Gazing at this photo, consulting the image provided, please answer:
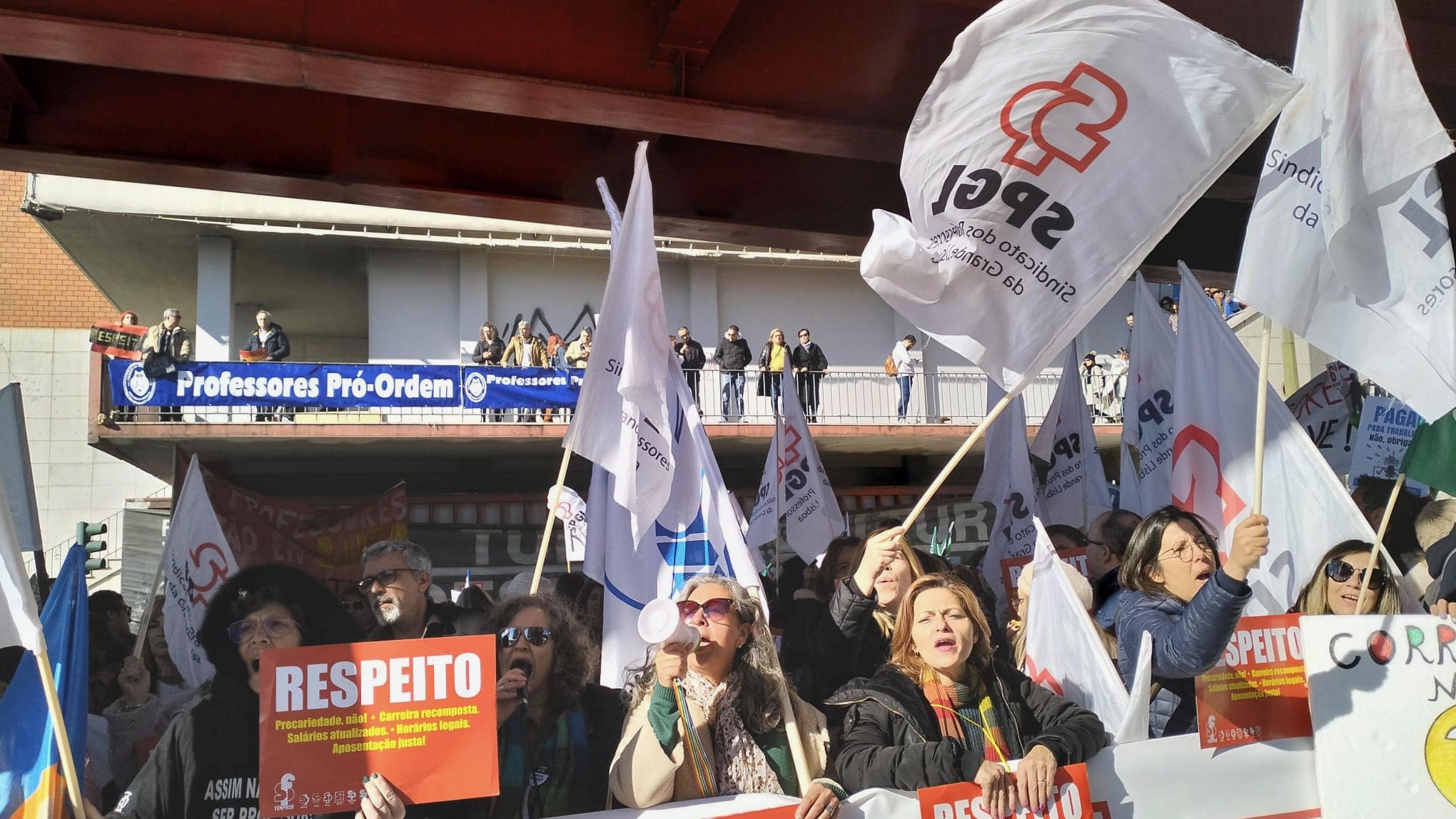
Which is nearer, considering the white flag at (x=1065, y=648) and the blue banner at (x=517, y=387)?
the white flag at (x=1065, y=648)

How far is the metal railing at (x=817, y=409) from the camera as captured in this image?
1805cm

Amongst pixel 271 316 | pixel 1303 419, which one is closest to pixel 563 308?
pixel 271 316

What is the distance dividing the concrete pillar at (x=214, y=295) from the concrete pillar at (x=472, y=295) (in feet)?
13.6

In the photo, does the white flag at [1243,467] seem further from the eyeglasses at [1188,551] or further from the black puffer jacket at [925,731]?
the black puffer jacket at [925,731]

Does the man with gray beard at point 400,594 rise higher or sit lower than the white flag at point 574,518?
lower

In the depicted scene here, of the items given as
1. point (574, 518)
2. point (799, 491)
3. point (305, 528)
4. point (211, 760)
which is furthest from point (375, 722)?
point (305, 528)

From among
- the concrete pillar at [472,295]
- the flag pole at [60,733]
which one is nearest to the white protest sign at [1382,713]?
the flag pole at [60,733]

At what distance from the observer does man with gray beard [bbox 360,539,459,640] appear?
4.99 meters

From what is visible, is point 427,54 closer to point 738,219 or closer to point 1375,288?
point 738,219

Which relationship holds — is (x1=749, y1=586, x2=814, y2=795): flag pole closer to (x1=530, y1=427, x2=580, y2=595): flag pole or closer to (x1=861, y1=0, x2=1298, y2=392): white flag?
(x1=530, y1=427, x2=580, y2=595): flag pole

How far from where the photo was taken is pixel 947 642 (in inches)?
147

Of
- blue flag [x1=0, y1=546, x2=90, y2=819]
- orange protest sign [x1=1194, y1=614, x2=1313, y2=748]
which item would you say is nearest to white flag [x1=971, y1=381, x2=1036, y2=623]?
orange protest sign [x1=1194, y1=614, x2=1313, y2=748]

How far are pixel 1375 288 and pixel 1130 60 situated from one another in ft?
3.74

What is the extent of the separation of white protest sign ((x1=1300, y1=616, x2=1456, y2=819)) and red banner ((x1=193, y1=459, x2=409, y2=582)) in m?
8.08
